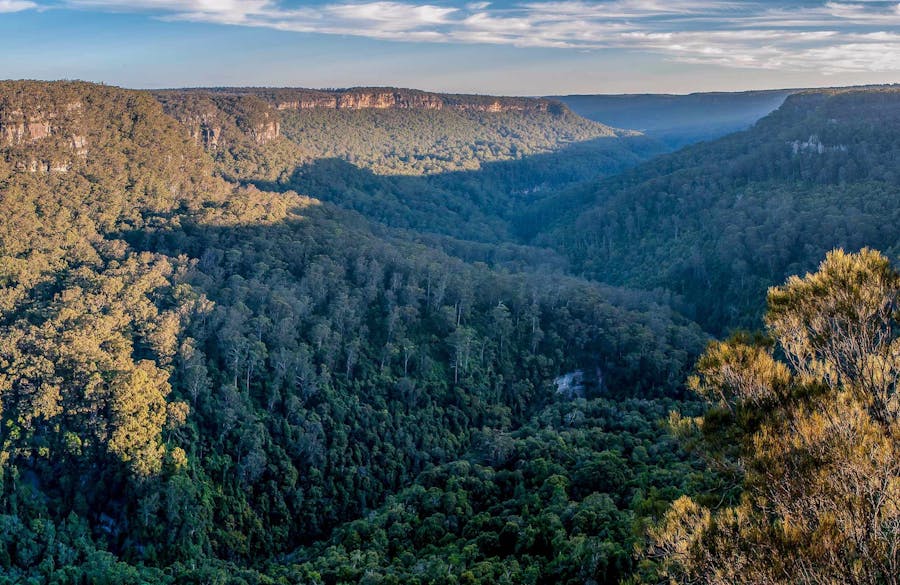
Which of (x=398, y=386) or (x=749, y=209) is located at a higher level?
(x=749, y=209)

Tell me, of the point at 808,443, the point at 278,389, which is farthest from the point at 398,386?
the point at 808,443

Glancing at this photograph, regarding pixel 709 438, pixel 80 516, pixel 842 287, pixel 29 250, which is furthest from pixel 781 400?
pixel 29 250

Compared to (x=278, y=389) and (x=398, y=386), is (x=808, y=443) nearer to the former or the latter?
(x=278, y=389)

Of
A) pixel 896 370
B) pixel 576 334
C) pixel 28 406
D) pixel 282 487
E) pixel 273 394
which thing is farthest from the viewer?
pixel 576 334

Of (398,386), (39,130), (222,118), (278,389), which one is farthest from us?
(222,118)

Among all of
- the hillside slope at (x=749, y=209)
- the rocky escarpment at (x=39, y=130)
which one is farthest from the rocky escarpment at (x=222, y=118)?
the hillside slope at (x=749, y=209)

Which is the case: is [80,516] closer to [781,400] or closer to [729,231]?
[781,400]

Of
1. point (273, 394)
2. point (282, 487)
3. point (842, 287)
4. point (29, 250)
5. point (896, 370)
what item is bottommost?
point (282, 487)

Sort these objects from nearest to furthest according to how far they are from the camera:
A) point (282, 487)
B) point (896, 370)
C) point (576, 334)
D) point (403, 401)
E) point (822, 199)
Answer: point (896, 370), point (282, 487), point (403, 401), point (576, 334), point (822, 199)
